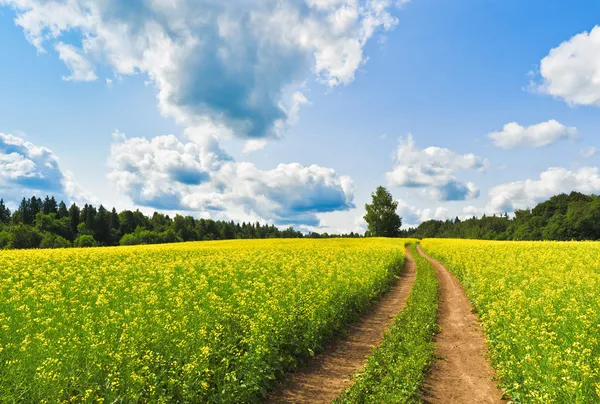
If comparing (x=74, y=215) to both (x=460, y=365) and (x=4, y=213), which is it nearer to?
(x=4, y=213)

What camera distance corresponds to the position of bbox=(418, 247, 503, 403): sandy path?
8273mm

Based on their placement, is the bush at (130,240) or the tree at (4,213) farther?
the tree at (4,213)

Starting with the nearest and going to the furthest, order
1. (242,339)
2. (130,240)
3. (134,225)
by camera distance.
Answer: (242,339), (130,240), (134,225)

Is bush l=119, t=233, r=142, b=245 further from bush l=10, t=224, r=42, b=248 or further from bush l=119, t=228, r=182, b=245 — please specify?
bush l=10, t=224, r=42, b=248

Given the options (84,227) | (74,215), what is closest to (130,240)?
(84,227)

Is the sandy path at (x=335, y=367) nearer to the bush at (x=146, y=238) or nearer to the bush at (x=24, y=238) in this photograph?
the bush at (x=24, y=238)

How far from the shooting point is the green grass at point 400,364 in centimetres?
754

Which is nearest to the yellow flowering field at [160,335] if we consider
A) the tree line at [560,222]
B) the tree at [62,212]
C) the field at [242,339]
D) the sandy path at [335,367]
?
the field at [242,339]

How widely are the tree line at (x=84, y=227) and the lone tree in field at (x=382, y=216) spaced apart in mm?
66052

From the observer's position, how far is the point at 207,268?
19328 millimetres

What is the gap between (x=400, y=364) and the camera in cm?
892

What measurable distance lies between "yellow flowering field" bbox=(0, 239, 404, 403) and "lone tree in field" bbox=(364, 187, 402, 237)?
87023 mm

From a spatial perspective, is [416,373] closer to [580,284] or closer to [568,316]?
[568,316]

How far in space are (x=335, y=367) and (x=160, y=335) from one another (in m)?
5.10
